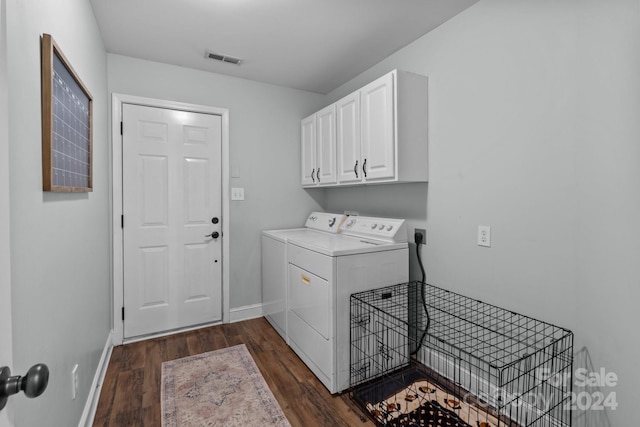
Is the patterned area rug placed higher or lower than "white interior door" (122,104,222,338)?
lower

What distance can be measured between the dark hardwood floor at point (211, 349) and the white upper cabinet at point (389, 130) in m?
1.49

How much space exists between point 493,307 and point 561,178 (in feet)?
2.71

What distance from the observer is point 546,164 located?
65.1 inches

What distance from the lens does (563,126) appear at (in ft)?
5.19

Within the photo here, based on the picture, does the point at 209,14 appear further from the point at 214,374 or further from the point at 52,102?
the point at 214,374

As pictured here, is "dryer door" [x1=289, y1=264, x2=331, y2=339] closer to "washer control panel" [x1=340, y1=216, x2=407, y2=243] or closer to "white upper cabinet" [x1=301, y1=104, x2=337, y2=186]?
"washer control panel" [x1=340, y1=216, x2=407, y2=243]

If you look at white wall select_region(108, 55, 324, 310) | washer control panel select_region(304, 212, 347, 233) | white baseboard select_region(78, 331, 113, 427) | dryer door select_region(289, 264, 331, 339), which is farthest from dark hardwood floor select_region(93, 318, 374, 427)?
washer control panel select_region(304, 212, 347, 233)

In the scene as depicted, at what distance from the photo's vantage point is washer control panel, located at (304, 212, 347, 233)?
2.98 metres

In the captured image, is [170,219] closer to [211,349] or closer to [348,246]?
[211,349]

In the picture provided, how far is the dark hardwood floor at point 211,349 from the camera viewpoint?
1811 millimetres

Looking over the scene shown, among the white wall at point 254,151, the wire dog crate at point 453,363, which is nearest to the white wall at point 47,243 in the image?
the white wall at point 254,151

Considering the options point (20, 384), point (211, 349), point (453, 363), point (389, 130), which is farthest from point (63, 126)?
point (453, 363)

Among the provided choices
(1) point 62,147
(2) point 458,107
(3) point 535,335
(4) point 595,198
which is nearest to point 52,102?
(1) point 62,147

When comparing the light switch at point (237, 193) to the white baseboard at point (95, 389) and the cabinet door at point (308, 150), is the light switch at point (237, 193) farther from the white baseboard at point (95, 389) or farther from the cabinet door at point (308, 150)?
the white baseboard at point (95, 389)
